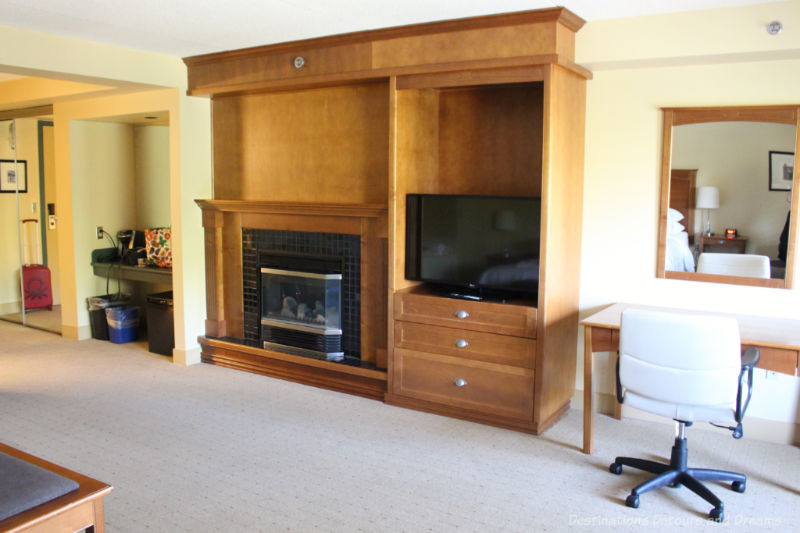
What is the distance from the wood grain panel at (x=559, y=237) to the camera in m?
3.60

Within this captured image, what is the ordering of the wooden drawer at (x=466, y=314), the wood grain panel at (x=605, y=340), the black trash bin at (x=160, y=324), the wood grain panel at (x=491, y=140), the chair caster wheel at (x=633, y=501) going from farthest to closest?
the black trash bin at (x=160, y=324), the wood grain panel at (x=491, y=140), the wooden drawer at (x=466, y=314), the wood grain panel at (x=605, y=340), the chair caster wheel at (x=633, y=501)

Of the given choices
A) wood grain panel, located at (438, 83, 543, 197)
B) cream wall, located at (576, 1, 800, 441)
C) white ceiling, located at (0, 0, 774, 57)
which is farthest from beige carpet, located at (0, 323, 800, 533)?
white ceiling, located at (0, 0, 774, 57)

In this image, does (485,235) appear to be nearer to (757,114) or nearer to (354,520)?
(757,114)

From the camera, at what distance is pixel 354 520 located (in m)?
2.82

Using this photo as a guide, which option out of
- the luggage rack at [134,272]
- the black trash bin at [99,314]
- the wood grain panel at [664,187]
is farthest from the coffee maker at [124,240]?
the wood grain panel at [664,187]

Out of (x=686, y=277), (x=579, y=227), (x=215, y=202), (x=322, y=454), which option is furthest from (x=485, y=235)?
(x=215, y=202)

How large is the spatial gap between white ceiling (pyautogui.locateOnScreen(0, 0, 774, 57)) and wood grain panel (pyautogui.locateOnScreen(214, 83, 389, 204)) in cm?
53

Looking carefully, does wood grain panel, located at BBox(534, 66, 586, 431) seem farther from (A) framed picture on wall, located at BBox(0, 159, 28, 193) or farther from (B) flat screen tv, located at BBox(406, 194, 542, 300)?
(A) framed picture on wall, located at BBox(0, 159, 28, 193)

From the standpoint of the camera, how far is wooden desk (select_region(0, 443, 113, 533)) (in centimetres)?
198

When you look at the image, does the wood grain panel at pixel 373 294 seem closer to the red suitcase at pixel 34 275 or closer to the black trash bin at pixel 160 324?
the black trash bin at pixel 160 324

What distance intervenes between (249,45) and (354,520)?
3186 millimetres

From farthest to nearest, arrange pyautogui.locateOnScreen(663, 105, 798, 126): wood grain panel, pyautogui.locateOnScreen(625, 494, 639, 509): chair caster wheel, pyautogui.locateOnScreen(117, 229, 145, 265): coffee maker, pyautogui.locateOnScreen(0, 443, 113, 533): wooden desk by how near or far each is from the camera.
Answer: pyautogui.locateOnScreen(117, 229, 145, 265): coffee maker → pyautogui.locateOnScreen(663, 105, 798, 126): wood grain panel → pyautogui.locateOnScreen(625, 494, 639, 509): chair caster wheel → pyautogui.locateOnScreen(0, 443, 113, 533): wooden desk

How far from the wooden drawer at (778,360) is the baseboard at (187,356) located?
389 centimetres

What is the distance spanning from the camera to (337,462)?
3.40m
